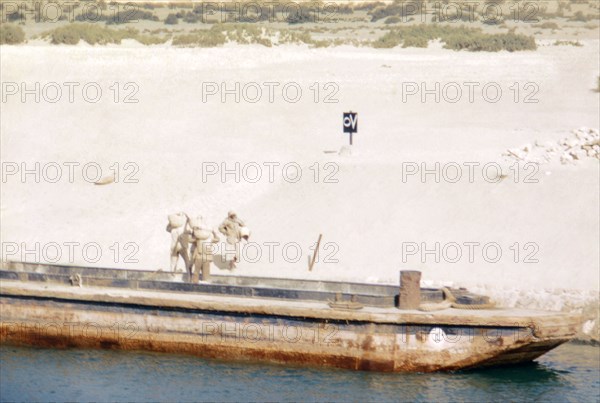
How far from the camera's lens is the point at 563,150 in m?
A: 31.6

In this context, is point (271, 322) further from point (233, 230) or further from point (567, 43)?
point (567, 43)

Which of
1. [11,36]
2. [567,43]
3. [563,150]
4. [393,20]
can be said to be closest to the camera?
[563,150]

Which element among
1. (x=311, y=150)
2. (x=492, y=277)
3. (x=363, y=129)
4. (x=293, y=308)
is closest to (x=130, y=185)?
(x=311, y=150)

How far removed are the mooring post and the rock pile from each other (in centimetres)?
1086

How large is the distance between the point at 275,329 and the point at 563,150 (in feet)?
40.6

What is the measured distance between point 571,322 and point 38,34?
3640cm

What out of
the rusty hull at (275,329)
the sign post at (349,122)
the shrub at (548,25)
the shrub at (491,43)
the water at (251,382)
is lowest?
the water at (251,382)

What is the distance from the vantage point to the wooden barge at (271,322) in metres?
20.6

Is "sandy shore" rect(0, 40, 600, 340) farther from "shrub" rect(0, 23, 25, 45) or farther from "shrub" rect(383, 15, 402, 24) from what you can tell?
"shrub" rect(383, 15, 402, 24)

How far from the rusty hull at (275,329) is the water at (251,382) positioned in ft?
0.75

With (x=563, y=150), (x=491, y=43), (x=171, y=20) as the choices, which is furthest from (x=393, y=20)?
(x=563, y=150)

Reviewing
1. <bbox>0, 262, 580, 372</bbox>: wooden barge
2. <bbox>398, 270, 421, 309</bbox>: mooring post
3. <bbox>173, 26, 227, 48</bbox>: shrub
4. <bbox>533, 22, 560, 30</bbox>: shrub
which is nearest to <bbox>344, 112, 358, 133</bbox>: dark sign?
<bbox>0, 262, 580, 372</bbox>: wooden barge

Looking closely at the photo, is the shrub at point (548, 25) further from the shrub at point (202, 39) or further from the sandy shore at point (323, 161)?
the shrub at point (202, 39)

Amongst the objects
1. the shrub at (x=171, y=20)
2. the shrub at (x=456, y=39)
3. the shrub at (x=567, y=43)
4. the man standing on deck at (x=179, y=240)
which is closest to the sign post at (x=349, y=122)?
the man standing on deck at (x=179, y=240)
